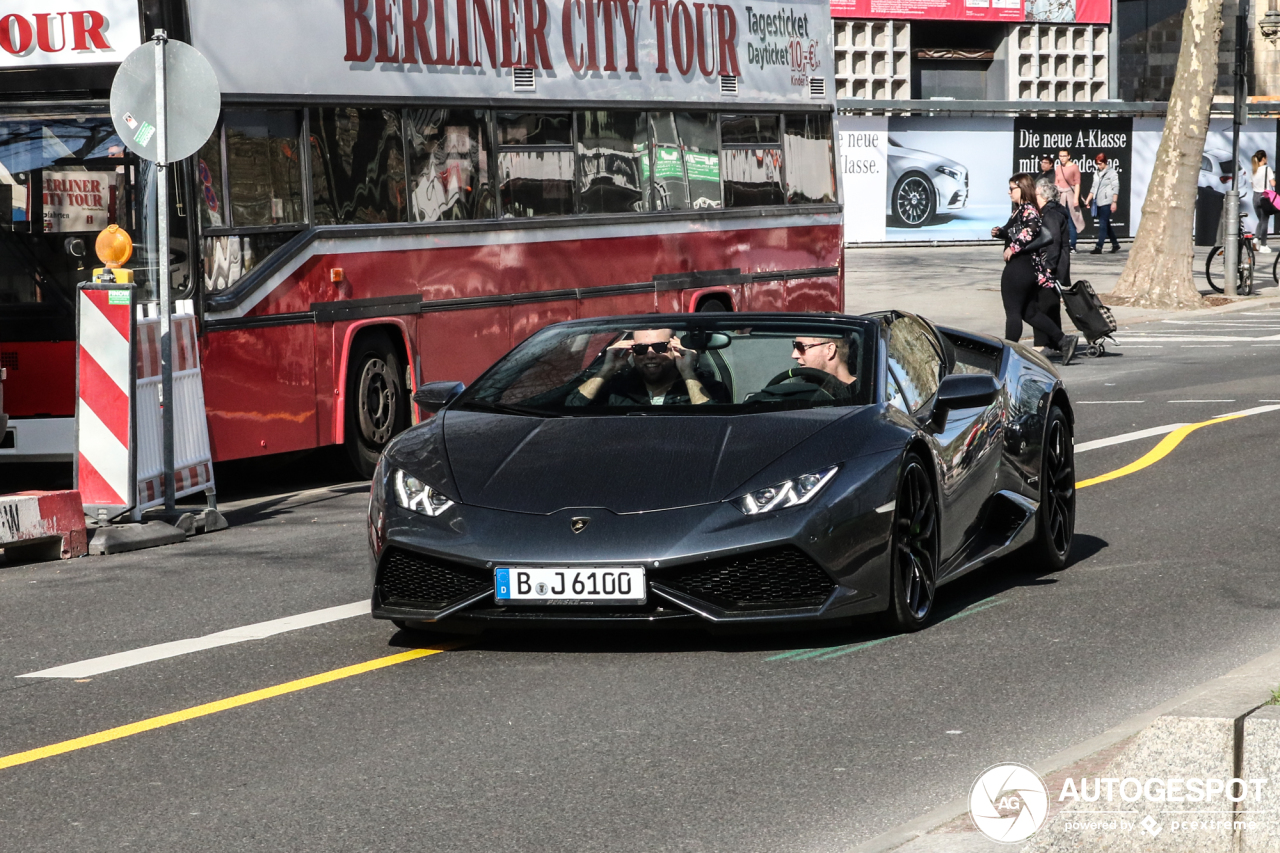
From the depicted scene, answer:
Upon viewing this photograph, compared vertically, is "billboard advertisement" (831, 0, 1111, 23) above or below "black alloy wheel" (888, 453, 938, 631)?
above

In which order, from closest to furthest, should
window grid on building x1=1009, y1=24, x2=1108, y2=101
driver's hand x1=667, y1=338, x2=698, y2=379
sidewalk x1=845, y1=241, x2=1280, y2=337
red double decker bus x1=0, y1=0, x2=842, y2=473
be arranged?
driver's hand x1=667, y1=338, x2=698, y2=379, red double decker bus x1=0, y1=0, x2=842, y2=473, sidewalk x1=845, y1=241, x2=1280, y2=337, window grid on building x1=1009, y1=24, x2=1108, y2=101

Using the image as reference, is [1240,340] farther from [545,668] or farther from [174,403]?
[545,668]

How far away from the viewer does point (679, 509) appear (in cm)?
676

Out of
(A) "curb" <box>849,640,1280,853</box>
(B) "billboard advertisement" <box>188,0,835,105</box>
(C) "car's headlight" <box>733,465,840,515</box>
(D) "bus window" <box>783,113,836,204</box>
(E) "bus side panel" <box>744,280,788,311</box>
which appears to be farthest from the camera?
(D) "bus window" <box>783,113,836,204</box>

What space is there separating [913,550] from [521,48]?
8259 millimetres

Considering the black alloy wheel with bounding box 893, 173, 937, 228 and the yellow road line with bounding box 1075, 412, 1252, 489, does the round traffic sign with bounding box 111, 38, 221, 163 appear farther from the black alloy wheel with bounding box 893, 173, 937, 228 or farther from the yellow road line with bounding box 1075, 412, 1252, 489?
the black alloy wheel with bounding box 893, 173, 937, 228

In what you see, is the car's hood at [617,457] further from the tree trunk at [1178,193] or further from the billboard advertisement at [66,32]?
the tree trunk at [1178,193]

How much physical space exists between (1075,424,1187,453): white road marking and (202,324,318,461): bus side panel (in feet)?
16.5

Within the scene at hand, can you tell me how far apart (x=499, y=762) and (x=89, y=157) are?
277 inches

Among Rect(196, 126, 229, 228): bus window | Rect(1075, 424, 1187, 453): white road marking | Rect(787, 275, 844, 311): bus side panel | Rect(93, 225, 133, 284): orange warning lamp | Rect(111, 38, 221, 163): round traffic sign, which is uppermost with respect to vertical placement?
Rect(111, 38, 221, 163): round traffic sign

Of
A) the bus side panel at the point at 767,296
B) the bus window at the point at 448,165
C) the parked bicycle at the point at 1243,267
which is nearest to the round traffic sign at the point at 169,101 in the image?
the bus window at the point at 448,165

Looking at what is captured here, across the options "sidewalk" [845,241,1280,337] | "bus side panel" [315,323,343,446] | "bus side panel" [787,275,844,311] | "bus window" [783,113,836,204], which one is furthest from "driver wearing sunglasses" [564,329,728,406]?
"sidewalk" [845,241,1280,337]

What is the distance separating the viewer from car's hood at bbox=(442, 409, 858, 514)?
685cm

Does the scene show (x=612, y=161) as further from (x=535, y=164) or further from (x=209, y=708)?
(x=209, y=708)
